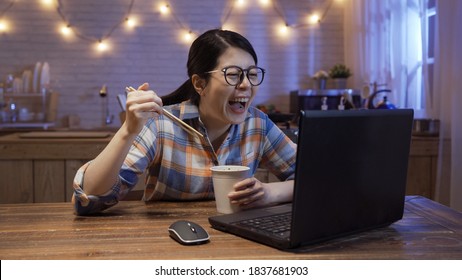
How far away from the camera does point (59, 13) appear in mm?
4652

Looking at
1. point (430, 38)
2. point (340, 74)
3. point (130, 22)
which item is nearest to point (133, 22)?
point (130, 22)

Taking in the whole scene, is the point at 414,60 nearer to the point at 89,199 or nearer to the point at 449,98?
the point at 449,98

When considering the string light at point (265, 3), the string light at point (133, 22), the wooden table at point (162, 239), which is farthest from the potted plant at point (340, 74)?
the wooden table at point (162, 239)

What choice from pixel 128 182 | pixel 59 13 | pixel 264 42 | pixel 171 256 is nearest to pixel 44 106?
pixel 59 13

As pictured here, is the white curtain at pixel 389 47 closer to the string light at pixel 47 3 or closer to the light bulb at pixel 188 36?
the light bulb at pixel 188 36

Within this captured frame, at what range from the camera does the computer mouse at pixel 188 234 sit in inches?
39.9

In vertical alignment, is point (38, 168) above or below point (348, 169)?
below

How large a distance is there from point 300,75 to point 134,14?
5.48ft

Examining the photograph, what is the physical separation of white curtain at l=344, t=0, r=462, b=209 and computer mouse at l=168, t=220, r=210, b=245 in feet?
7.16

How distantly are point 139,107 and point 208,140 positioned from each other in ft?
1.30

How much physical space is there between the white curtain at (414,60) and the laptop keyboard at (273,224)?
6.56 ft

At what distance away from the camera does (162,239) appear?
41.7 inches

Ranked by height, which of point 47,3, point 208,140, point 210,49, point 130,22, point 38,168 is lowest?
point 38,168

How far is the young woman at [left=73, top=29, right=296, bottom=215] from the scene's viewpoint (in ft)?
4.63
